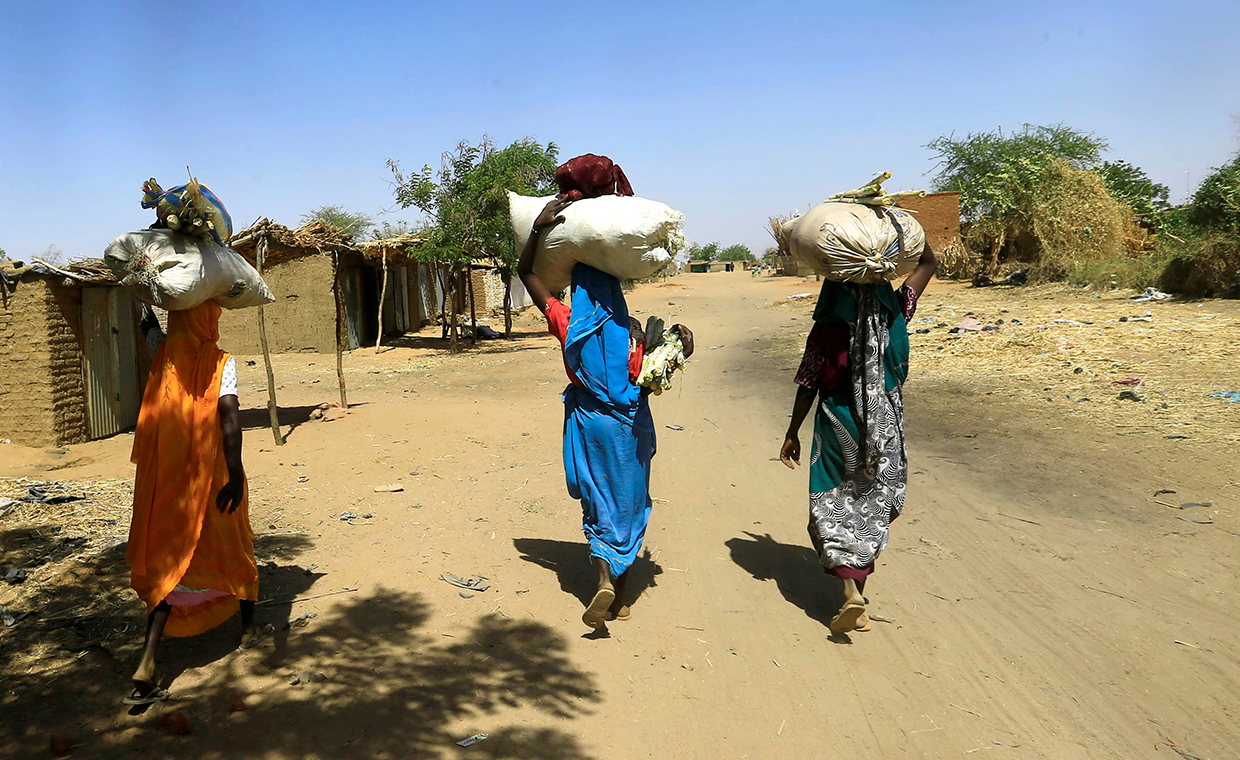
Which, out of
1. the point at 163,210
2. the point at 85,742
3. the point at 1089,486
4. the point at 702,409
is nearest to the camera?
the point at 85,742

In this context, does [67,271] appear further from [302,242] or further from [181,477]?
[302,242]

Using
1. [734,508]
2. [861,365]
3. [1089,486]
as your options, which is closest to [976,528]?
[1089,486]

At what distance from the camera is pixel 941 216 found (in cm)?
2723

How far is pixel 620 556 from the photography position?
12.1 ft

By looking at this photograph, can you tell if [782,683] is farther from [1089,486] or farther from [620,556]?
[1089,486]

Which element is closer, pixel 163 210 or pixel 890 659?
pixel 163 210

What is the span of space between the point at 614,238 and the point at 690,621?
75.7 inches

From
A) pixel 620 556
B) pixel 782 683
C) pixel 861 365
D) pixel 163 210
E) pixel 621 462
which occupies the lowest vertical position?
pixel 782 683

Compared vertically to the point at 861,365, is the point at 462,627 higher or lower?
lower

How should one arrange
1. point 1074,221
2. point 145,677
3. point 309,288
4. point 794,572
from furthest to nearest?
point 1074,221 → point 309,288 → point 794,572 → point 145,677

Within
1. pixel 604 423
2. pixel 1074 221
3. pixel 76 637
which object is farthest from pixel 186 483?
pixel 1074 221

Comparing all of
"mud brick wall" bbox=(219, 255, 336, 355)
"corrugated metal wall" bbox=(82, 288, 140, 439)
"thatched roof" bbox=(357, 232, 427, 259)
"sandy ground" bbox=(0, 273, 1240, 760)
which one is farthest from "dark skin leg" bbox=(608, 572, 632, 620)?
"thatched roof" bbox=(357, 232, 427, 259)

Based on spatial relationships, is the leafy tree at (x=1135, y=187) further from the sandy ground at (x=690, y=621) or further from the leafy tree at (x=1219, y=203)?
the sandy ground at (x=690, y=621)

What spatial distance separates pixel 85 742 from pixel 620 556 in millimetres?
2177
